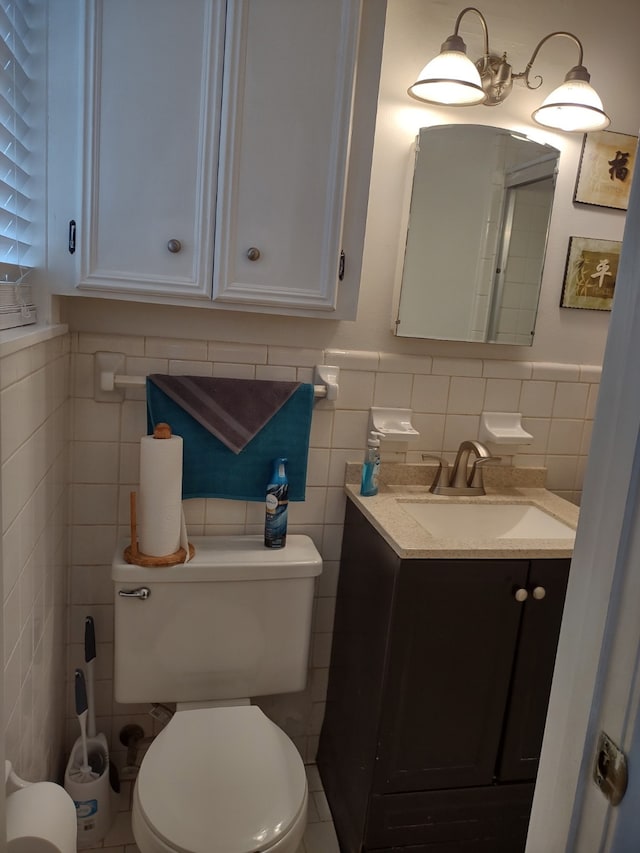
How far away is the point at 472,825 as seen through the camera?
165 cm

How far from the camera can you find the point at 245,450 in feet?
5.83

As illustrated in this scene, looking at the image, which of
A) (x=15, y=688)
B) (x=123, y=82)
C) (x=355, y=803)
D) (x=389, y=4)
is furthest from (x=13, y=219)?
(x=355, y=803)

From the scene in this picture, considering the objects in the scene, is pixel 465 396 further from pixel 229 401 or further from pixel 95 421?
pixel 95 421

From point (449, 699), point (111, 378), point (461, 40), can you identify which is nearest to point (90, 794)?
point (449, 699)

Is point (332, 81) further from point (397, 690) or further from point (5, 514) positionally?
point (397, 690)

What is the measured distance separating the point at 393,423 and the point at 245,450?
44 centimetres

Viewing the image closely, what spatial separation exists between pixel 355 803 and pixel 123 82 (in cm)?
182

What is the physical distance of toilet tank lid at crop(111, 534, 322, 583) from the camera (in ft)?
5.24

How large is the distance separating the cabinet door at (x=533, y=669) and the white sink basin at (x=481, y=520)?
29 centimetres

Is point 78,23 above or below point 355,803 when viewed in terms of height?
above

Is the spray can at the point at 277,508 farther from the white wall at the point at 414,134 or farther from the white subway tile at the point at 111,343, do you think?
the white subway tile at the point at 111,343

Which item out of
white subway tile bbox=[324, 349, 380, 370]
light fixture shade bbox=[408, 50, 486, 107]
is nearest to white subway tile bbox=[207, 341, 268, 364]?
white subway tile bbox=[324, 349, 380, 370]

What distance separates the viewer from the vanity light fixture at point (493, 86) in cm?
162

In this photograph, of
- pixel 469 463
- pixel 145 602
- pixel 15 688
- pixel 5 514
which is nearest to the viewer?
pixel 5 514
